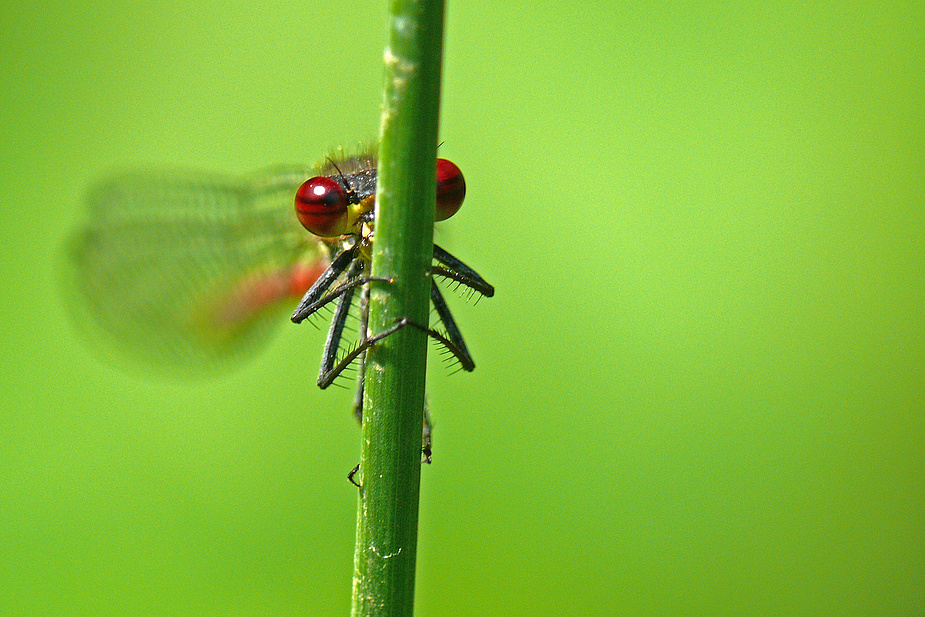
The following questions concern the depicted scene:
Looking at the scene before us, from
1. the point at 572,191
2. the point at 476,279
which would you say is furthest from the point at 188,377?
the point at 572,191

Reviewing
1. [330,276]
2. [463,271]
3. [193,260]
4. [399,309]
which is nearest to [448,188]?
[463,271]

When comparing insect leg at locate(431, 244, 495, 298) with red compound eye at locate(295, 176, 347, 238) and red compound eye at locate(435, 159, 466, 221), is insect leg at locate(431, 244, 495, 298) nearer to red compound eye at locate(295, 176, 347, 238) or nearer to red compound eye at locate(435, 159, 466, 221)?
red compound eye at locate(435, 159, 466, 221)

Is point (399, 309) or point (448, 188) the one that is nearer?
point (399, 309)

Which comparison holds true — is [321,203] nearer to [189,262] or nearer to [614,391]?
[189,262]

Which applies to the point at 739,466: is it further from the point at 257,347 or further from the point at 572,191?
the point at 257,347

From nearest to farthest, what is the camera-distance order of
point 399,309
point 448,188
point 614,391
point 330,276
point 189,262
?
point 399,309 → point 448,188 → point 330,276 → point 189,262 → point 614,391

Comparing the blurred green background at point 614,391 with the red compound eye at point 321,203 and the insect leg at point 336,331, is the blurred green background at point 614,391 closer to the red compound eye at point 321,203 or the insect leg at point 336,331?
the insect leg at point 336,331
